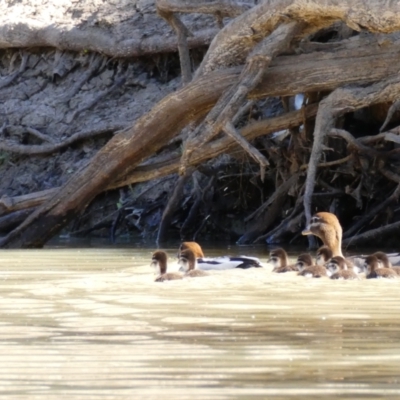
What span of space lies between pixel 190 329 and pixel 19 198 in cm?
866

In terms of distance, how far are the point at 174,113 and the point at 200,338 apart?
23.9 ft

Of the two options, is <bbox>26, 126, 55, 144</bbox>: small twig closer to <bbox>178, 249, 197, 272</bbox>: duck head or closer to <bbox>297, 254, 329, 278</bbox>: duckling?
<bbox>178, 249, 197, 272</bbox>: duck head

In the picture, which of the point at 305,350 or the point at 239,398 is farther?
the point at 305,350

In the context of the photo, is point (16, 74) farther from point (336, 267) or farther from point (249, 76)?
point (336, 267)

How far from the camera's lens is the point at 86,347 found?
5.02m

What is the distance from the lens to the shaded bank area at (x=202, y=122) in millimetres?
11578

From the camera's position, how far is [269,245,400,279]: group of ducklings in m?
8.53

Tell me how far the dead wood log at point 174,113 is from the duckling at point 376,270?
3018 mm

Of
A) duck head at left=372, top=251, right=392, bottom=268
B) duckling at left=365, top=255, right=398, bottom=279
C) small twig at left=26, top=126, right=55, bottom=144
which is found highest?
small twig at left=26, top=126, right=55, bottom=144

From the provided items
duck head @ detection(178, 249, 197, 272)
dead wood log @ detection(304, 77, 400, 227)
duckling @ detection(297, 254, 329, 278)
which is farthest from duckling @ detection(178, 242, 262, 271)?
dead wood log @ detection(304, 77, 400, 227)

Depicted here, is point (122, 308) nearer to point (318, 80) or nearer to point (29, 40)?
point (318, 80)

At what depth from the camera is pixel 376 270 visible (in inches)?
340

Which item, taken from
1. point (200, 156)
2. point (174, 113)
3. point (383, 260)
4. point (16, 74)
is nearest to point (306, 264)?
point (383, 260)

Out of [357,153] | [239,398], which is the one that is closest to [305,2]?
[357,153]
